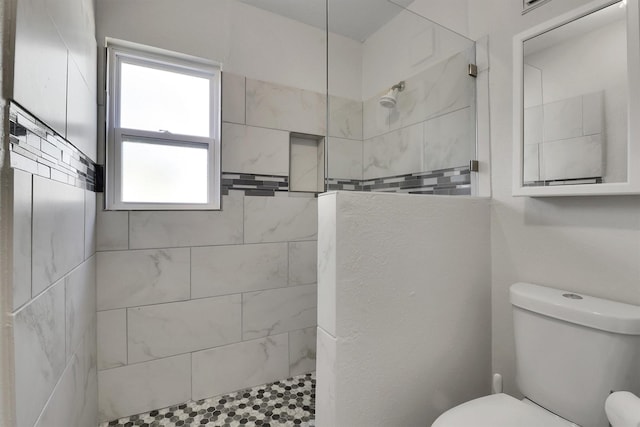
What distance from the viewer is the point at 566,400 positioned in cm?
104

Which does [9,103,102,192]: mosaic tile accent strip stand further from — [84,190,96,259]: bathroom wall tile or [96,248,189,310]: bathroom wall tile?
[96,248,189,310]: bathroom wall tile

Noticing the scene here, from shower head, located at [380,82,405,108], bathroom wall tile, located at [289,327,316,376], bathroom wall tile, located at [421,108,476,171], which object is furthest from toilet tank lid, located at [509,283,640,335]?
bathroom wall tile, located at [289,327,316,376]

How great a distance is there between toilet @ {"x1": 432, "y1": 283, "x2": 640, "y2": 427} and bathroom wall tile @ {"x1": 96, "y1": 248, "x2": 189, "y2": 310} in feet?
4.85

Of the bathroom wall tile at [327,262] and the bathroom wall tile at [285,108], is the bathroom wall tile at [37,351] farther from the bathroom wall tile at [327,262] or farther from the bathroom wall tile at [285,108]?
the bathroom wall tile at [285,108]

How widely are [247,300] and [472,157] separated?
161 cm

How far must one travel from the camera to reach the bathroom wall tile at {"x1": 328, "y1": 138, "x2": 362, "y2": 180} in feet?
4.58

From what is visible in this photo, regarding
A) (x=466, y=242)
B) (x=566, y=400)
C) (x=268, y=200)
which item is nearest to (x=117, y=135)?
(x=268, y=200)

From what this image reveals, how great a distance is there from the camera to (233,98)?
1875 millimetres

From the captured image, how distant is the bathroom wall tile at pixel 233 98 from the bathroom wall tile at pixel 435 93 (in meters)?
0.97

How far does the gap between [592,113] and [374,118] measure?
90 centimetres

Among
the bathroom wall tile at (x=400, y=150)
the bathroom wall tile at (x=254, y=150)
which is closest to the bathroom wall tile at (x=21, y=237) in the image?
the bathroom wall tile at (x=254, y=150)

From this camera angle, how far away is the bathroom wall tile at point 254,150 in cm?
186

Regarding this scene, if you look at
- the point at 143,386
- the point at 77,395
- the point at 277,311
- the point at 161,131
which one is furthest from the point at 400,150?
the point at 143,386

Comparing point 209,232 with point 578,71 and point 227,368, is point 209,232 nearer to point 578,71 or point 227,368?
point 227,368
